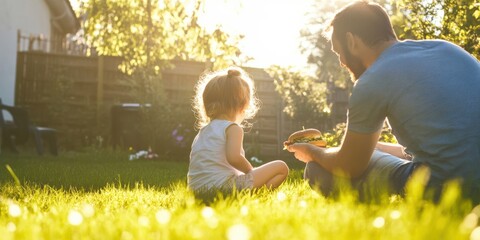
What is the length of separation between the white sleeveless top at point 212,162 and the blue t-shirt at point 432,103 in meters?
1.33

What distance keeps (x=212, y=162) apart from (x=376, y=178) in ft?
4.28

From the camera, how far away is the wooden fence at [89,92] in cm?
1503

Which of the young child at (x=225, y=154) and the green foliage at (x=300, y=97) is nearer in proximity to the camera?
the young child at (x=225, y=154)

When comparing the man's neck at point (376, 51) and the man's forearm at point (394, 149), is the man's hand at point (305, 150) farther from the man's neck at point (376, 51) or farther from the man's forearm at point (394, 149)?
the man's forearm at point (394, 149)

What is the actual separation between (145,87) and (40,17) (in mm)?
8375

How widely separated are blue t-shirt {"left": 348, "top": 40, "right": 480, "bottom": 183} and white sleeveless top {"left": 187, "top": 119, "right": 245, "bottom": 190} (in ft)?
4.35

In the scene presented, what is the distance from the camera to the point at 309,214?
2.66 metres

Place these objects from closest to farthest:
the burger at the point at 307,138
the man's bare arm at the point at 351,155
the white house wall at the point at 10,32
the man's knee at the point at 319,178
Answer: the man's bare arm at the point at 351,155, the man's knee at the point at 319,178, the burger at the point at 307,138, the white house wall at the point at 10,32

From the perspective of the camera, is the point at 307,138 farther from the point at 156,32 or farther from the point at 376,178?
the point at 156,32

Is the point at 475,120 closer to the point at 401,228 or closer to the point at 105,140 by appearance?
the point at 401,228

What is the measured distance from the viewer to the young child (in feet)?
15.3

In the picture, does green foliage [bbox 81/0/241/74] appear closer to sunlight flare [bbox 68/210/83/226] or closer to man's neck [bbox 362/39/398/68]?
man's neck [bbox 362/39/398/68]

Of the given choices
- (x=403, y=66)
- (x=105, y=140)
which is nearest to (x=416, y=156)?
(x=403, y=66)

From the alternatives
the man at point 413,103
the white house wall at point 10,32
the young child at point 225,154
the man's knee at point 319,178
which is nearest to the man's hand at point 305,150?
the man's knee at point 319,178
